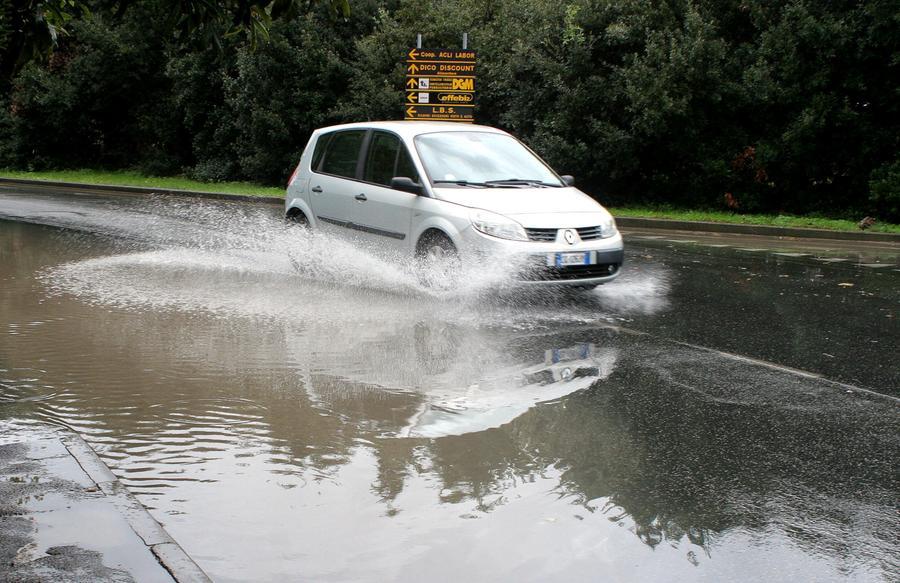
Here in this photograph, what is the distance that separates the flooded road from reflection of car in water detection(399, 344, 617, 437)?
0.09 ft

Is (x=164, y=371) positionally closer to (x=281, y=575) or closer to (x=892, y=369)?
(x=281, y=575)

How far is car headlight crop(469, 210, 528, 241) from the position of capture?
375 inches

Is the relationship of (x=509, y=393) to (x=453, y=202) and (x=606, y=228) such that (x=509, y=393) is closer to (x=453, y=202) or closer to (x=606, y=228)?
(x=453, y=202)

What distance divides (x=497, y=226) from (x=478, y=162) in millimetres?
1558

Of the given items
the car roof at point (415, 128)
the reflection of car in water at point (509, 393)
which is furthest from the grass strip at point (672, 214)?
the reflection of car in water at point (509, 393)

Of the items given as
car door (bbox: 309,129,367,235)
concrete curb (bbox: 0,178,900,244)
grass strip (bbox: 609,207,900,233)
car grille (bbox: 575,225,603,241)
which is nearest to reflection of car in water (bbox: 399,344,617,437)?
car grille (bbox: 575,225,603,241)

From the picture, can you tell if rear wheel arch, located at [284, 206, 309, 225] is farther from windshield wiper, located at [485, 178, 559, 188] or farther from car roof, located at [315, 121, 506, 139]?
windshield wiper, located at [485, 178, 559, 188]

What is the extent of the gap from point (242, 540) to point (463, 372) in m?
3.08

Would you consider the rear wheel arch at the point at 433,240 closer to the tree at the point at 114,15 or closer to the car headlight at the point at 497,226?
the car headlight at the point at 497,226

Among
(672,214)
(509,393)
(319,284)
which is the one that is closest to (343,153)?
(319,284)

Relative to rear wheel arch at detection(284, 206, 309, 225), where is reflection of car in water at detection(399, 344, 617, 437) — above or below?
below

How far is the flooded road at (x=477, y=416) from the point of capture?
415 cm

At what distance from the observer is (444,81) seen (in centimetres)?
2139

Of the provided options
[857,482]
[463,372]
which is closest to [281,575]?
[857,482]
